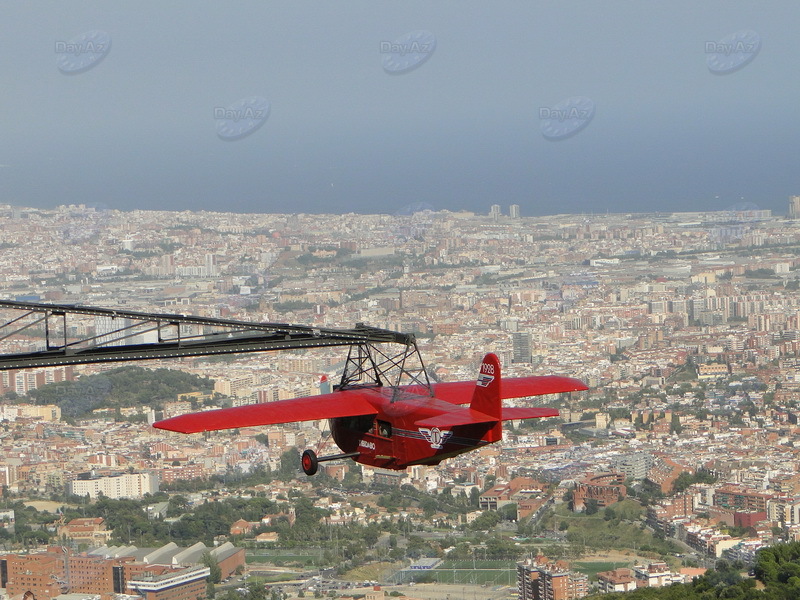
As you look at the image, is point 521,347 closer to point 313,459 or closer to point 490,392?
point 313,459

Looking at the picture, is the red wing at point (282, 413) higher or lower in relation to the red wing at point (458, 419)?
higher

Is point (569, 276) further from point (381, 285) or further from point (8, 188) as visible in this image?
point (8, 188)

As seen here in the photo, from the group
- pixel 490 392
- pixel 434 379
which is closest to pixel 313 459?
pixel 434 379

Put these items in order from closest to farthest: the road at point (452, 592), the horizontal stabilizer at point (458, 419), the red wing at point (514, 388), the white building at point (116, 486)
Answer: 1. the horizontal stabilizer at point (458, 419)
2. the red wing at point (514, 388)
3. the road at point (452, 592)
4. the white building at point (116, 486)

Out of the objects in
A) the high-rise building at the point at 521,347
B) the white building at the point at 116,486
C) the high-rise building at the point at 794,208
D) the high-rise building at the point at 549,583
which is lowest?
the high-rise building at the point at 549,583

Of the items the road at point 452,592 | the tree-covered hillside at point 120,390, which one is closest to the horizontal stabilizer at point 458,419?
the road at point 452,592

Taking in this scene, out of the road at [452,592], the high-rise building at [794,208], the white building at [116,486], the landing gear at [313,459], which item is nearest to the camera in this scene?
the landing gear at [313,459]

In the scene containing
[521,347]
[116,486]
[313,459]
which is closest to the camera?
[313,459]

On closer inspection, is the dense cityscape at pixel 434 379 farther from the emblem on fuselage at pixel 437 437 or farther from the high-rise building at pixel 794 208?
the emblem on fuselage at pixel 437 437
